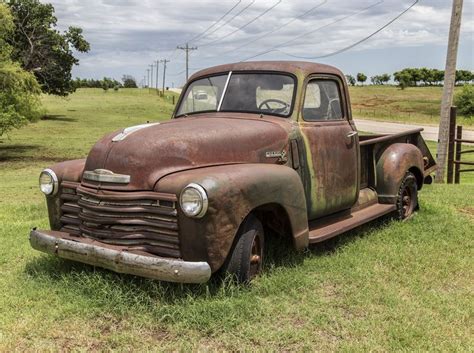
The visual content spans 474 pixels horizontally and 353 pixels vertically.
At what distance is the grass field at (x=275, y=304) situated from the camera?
140 inches

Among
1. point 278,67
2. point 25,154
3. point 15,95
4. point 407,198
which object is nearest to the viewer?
point 278,67

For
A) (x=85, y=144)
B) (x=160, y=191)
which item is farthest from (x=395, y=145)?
(x=85, y=144)

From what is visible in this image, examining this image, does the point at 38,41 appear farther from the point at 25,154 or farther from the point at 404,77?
→ the point at 404,77

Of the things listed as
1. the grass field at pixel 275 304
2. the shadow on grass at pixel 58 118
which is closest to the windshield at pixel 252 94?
the grass field at pixel 275 304

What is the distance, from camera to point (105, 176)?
4.08 metres

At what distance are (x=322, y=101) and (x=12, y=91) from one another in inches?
726

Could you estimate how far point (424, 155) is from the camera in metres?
7.75

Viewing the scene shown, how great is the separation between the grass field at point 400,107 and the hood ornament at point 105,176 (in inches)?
1835

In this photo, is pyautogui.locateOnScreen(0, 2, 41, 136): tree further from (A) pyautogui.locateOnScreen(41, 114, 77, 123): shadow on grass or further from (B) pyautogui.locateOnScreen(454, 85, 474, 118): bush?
(B) pyautogui.locateOnScreen(454, 85, 474, 118): bush

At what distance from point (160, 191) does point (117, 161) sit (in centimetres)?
49

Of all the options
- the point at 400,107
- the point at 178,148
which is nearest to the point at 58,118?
the point at 178,148

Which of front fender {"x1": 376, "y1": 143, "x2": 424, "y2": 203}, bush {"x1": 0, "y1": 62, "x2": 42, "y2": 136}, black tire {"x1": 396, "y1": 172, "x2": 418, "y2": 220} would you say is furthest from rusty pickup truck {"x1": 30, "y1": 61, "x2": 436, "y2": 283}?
bush {"x1": 0, "y1": 62, "x2": 42, "y2": 136}

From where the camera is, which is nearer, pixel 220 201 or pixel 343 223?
pixel 220 201

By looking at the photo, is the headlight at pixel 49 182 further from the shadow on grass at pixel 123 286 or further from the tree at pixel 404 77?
the tree at pixel 404 77
